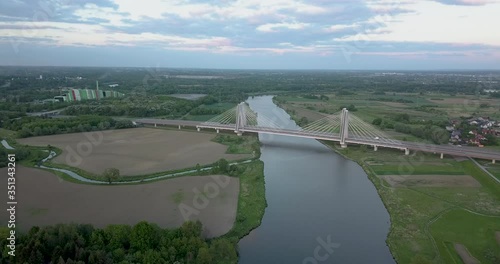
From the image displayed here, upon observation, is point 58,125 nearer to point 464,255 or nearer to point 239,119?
point 239,119

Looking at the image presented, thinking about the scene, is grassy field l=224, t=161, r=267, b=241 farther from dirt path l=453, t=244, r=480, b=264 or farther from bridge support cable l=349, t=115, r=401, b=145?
bridge support cable l=349, t=115, r=401, b=145

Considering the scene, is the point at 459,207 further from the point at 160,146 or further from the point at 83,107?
the point at 83,107

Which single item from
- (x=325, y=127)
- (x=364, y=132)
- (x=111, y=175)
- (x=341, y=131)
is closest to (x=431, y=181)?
(x=341, y=131)

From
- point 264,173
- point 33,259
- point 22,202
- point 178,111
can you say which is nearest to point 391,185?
point 264,173

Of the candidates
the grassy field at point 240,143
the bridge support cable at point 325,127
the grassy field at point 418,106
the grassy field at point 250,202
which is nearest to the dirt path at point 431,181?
the grassy field at point 250,202

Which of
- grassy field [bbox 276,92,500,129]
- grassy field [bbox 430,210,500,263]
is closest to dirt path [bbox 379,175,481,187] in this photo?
grassy field [bbox 430,210,500,263]

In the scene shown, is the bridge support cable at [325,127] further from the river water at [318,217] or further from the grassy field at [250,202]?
the grassy field at [250,202]
